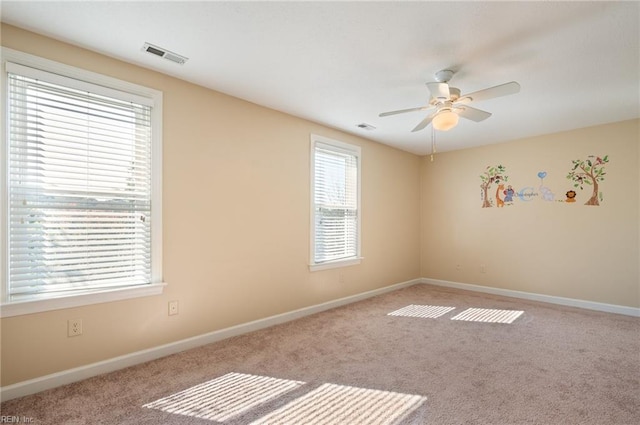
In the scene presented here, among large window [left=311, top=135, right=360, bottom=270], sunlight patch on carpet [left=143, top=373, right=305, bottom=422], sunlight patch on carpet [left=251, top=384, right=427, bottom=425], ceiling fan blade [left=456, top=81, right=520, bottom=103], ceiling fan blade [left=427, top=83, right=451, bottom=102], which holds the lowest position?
sunlight patch on carpet [left=251, top=384, right=427, bottom=425]

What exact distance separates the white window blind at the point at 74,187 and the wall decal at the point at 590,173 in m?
5.30

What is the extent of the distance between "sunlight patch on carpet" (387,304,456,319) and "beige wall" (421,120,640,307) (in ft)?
4.81

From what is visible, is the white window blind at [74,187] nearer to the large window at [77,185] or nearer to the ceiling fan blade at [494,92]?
the large window at [77,185]

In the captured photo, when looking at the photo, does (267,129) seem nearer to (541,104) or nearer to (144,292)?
(144,292)

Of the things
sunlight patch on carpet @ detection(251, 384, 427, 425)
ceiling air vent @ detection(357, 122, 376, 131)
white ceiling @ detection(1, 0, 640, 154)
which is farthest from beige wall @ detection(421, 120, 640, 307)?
sunlight patch on carpet @ detection(251, 384, 427, 425)

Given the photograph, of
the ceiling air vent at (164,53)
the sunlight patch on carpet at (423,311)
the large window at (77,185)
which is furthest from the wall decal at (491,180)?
the large window at (77,185)

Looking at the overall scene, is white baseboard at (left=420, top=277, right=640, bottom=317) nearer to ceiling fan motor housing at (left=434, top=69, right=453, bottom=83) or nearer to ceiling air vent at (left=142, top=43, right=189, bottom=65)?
ceiling fan motor housing at (left=434, top=69, right=453, bottom=83)

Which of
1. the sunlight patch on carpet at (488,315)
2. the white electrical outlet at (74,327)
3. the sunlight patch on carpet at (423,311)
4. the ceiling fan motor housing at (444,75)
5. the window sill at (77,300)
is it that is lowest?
the sunlight patch on carpet at (423,311)

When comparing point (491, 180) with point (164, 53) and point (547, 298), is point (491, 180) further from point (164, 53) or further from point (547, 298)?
point (164, 53)

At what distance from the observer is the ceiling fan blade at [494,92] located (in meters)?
2.35

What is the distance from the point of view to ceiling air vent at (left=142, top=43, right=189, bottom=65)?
242 centimetres

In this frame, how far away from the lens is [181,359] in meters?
2.78

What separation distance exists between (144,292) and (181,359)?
655 mm

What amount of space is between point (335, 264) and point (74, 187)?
302 centimetres
